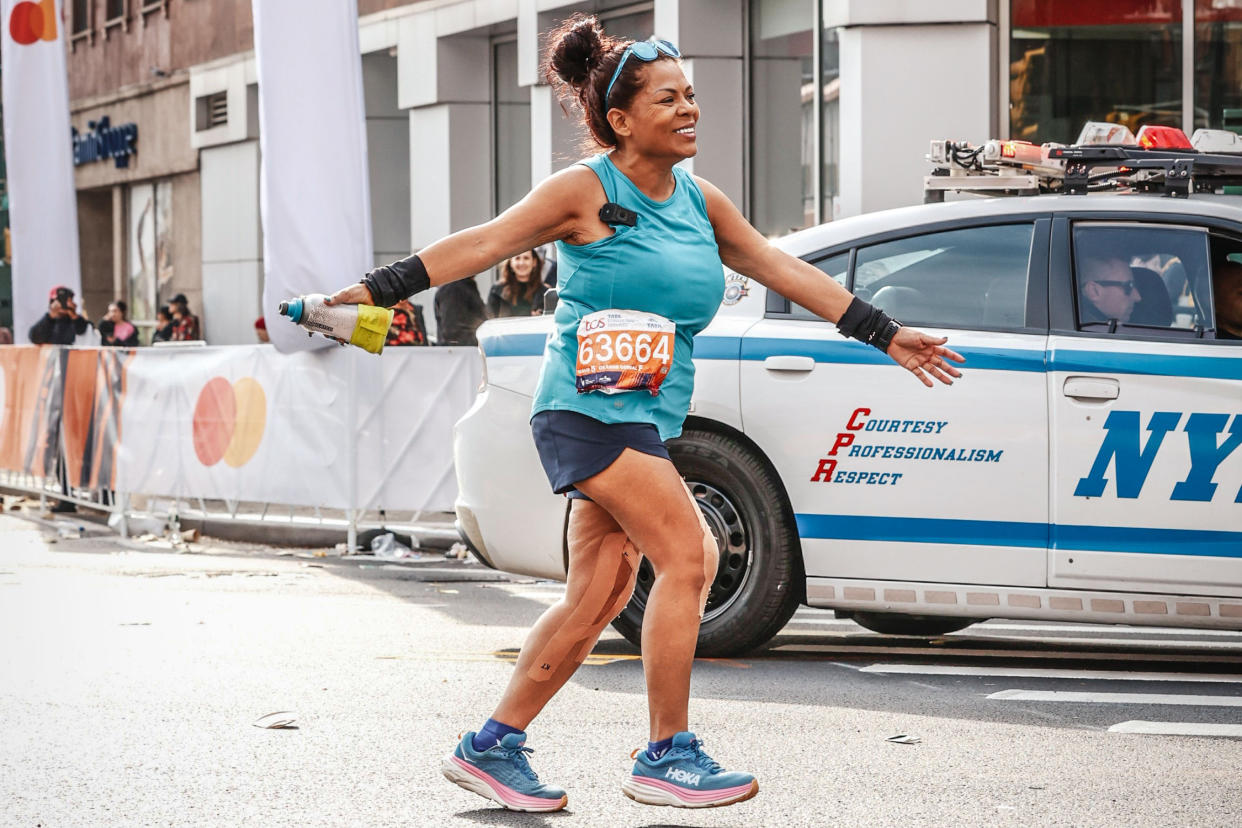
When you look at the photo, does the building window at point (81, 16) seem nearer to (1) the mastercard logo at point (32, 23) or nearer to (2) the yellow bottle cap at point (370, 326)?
(1) the mastercard logo at point (32, 23)

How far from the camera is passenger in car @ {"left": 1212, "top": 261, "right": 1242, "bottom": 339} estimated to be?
6.66 metres

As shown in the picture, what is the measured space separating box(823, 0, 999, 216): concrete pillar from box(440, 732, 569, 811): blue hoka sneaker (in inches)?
423

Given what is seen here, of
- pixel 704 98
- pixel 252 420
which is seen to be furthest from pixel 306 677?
pixel 704 98

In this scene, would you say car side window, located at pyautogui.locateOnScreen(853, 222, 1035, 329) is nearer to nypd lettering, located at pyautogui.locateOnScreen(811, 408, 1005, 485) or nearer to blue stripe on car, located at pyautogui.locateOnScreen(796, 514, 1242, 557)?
nypd lettering, located at pyautogui.locateOnScreen(811, 408, 1005, 485)

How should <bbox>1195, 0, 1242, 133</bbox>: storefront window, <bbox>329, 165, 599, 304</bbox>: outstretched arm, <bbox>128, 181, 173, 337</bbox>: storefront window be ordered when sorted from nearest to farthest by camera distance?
<bbox>329, 165, 599, 304</bbox>: outstretched arm → <bbox>1195, 0, 1242, 133</bbox>: storefront window → <bbox>128, 181, 173, 337</bbox>: storefront window

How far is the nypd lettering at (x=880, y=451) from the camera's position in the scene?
266 inches

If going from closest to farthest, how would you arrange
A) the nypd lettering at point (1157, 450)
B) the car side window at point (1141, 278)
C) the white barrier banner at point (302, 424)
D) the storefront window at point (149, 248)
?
the nypd lettering at point (1157, 450) → the car side window at point (1141, 278) → the white barrier banner at point (302, 424) → the storefront window at point (149, 248)

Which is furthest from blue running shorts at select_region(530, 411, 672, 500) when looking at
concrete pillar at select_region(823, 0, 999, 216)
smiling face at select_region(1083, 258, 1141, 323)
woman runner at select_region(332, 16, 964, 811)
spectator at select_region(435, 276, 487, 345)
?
concrete pillar at select_region(823, 0, 999, 216)

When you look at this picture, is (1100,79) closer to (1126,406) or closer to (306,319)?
(1126,406)

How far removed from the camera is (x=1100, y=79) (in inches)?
599

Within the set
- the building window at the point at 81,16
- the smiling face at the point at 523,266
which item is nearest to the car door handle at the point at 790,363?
the smiling face at the point at 523,266

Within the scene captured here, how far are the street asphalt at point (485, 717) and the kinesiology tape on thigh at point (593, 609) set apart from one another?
388 millimetres

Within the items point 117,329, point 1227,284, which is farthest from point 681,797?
point 117,329

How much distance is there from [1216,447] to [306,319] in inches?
135
